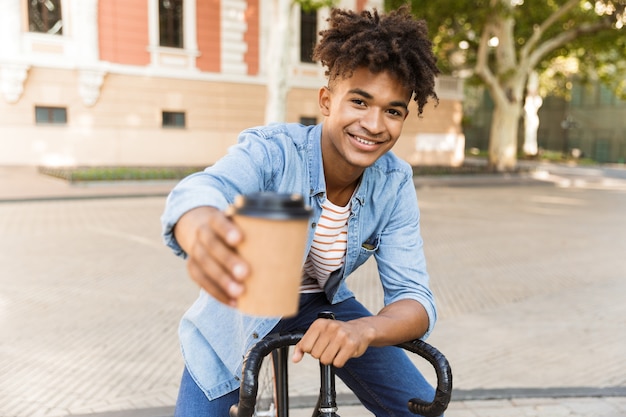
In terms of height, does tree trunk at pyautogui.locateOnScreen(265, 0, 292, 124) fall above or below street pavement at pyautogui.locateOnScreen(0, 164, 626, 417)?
above

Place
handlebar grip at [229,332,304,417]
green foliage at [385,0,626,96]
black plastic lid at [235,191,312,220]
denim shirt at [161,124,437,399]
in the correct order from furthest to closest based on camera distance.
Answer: green foliage at [385,0,626,96] → denim shirt at [161,124,437,399] → handlebar grip at [229,332,304,417] → black plastic lid at [235,191,312,220]

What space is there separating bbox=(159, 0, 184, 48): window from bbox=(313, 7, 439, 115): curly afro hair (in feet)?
60.3

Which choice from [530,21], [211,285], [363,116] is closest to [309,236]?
[363,116]

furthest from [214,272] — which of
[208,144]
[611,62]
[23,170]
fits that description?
[611,62]

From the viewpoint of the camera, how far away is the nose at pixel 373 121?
1699mm

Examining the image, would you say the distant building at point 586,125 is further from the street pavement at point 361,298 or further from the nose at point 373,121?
the nose at point 373,121

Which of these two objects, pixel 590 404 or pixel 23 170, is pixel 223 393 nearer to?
pixel 590 404

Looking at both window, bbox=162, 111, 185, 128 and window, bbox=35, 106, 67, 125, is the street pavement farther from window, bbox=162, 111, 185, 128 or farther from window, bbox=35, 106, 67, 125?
window, bbox=162, 111, 185, 128

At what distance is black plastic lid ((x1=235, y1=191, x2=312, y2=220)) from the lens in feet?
2.94

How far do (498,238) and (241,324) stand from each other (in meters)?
7.94

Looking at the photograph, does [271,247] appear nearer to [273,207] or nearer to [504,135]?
[273,207]

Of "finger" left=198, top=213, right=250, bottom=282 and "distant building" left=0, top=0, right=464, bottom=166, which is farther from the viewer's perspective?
"distant building" left=0, top=0, right=464, bottom=166

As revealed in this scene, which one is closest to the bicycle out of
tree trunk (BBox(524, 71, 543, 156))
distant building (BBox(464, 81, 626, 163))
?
tree trunk (BBox(524, 71, 543, 156))

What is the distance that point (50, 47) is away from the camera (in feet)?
56.0
